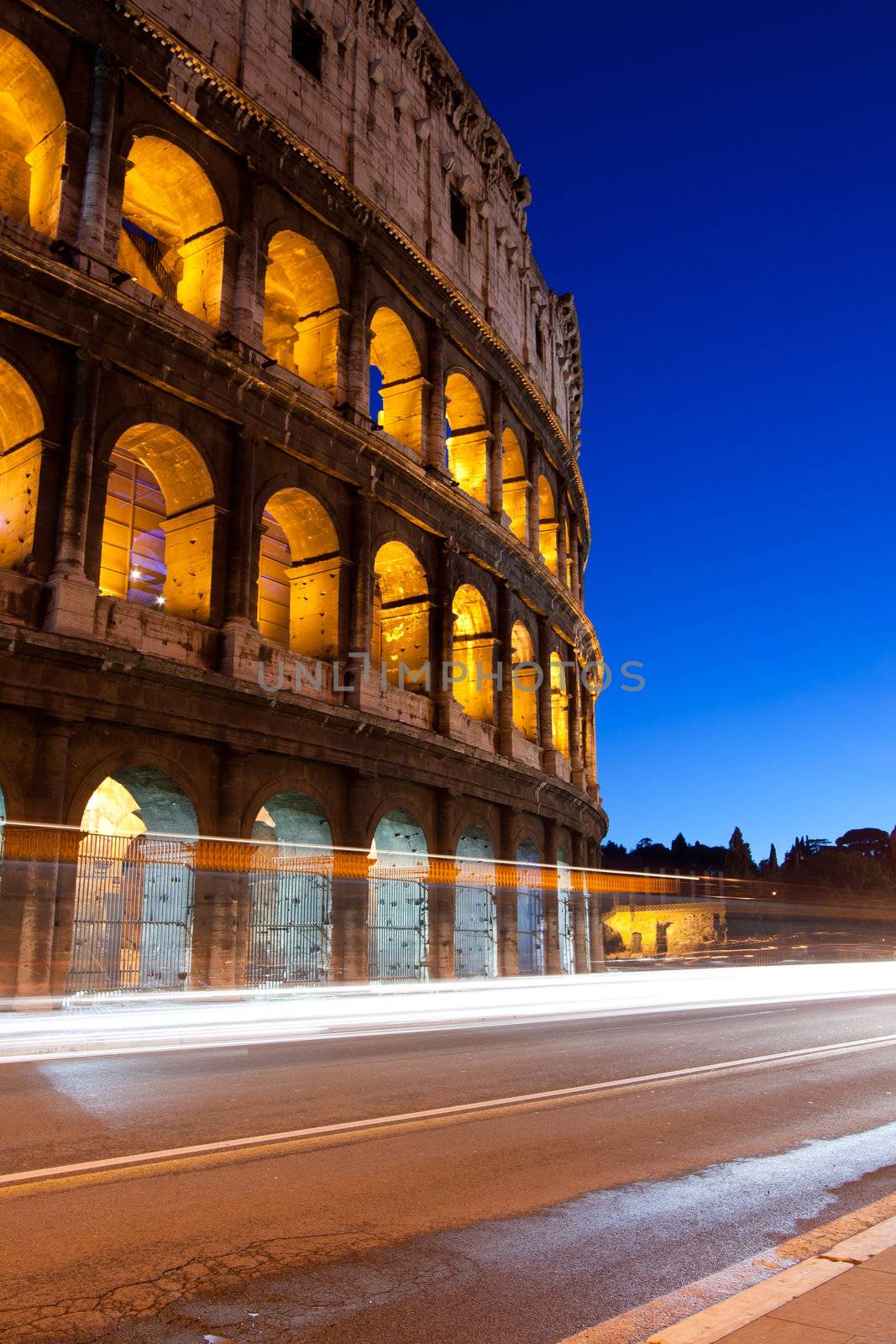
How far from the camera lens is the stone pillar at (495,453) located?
23.7 m

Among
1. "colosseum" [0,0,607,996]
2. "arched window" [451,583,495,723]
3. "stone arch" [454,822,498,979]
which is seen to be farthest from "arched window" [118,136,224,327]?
"stone arch" [454,822,498,979]

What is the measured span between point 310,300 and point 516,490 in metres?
8.21

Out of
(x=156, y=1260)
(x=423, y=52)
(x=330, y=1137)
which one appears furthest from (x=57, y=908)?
(x=423, y=52)

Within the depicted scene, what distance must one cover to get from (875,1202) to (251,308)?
1612 centimetres

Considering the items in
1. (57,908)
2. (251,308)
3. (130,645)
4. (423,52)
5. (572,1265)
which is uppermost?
(423,52)

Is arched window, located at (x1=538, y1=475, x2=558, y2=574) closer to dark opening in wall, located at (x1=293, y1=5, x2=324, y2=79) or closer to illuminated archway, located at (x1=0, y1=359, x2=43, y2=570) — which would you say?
dark opening in wall, located at (x1=293, y1=5, x2=324, y2=79)

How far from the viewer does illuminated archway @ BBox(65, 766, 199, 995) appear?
47.3 feet

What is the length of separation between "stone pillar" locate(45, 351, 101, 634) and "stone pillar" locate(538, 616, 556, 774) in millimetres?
12880

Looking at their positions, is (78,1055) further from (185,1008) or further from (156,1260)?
(156,1260)

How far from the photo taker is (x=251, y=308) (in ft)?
57.7

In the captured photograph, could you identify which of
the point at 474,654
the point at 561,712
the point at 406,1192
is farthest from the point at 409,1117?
the point at 561,712

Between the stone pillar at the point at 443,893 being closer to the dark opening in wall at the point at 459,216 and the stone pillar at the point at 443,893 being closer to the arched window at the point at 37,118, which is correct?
the arched window at the point at 37,118

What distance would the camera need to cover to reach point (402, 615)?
2133cm

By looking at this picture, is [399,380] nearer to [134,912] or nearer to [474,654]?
[474,654]
